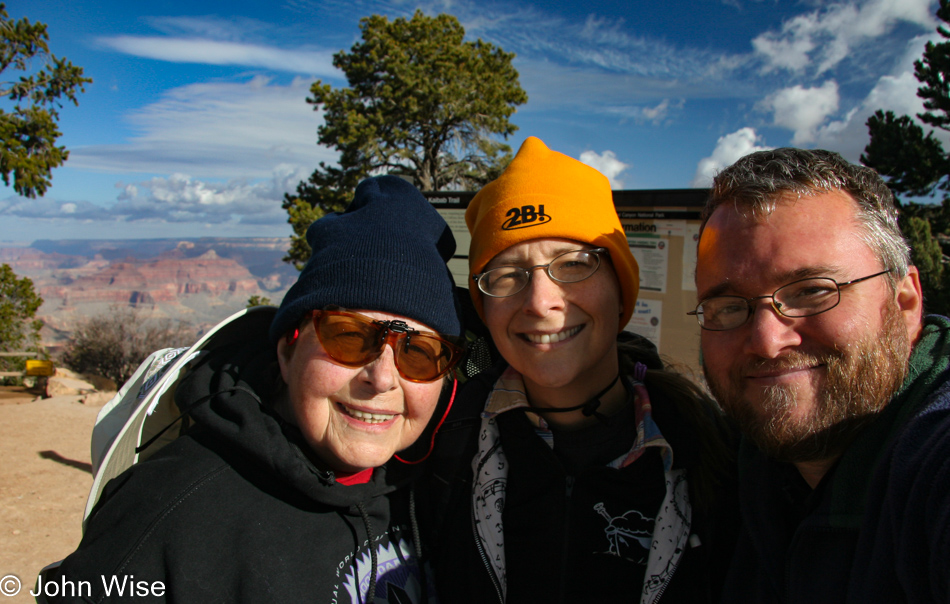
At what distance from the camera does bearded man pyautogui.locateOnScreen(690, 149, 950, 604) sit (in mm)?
1207

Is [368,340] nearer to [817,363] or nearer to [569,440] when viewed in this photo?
[569,440]

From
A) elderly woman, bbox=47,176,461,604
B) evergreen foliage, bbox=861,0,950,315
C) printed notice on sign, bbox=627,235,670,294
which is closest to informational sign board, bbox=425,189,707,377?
printed notice on sign, bbox=627,235,670,294

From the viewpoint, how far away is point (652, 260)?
3695 millimetres

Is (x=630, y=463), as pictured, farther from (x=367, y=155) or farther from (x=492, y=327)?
(x=367, y=155)

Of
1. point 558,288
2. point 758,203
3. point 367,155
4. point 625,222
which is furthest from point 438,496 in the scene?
point 367,155

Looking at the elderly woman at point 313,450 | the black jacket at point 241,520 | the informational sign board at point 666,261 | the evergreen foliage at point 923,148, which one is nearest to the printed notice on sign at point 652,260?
the informational sign board at point 666,261

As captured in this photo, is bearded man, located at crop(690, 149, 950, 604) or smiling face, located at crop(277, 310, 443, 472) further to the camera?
smiling face, located at crop(277, 310, 443, 472)

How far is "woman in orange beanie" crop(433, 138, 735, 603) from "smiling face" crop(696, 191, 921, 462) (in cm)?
34

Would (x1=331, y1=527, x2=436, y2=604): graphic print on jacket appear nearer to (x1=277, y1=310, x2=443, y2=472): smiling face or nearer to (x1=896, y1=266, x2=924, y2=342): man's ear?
(x1=277, y1=310, x2=443, y2=472): smiling face

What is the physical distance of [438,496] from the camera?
74.8 inches

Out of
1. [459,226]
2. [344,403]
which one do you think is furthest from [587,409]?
[459,226]

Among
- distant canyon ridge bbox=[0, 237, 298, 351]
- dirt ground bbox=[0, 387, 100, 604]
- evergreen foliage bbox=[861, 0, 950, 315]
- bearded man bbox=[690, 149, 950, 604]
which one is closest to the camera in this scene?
bearded man bbox=[690, 149, 950, 604]

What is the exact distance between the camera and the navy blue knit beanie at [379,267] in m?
1.69

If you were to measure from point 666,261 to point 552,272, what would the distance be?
212 cm
